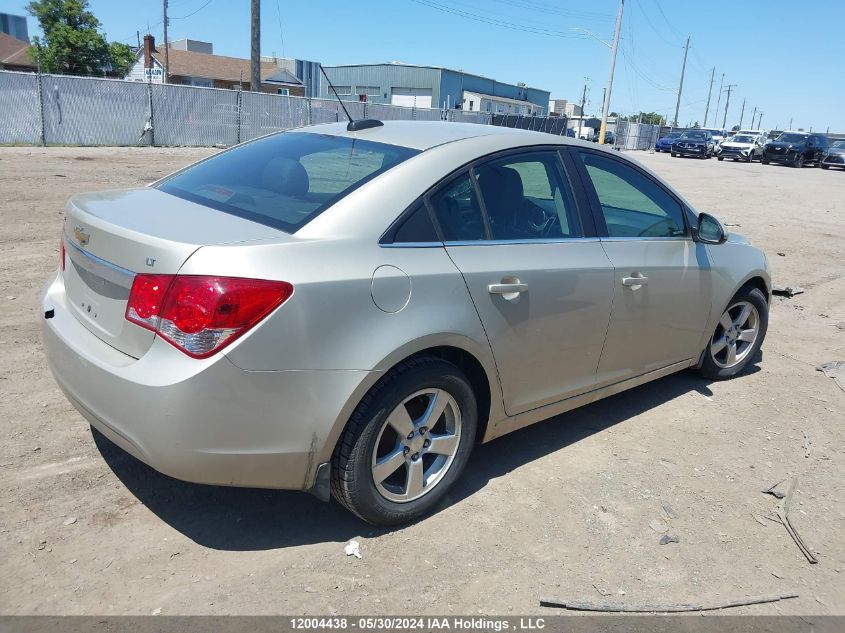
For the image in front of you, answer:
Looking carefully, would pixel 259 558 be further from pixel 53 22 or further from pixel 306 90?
pixel 306 90

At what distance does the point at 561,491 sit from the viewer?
3.55 m

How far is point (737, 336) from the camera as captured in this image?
5.23 meters

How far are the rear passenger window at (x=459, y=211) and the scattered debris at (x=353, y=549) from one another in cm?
137

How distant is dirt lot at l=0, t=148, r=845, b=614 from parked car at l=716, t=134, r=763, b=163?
41929 mm

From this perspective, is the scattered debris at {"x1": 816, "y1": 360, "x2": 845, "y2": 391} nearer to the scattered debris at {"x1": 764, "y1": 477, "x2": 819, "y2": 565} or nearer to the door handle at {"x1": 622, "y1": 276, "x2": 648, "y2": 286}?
the scattered debris at {"x1": 764, "y1": 477, "x2": 819, "y2": 565}

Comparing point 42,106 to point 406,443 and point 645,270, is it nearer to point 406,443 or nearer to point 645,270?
point 645,270

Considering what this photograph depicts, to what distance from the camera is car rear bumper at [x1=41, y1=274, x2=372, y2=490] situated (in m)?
2.48

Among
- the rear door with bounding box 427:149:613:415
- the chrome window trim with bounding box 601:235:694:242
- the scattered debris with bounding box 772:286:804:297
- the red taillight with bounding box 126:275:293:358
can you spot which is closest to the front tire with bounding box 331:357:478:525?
the rear door with bounding box 427:149:613:415

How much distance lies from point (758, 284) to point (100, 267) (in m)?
4.51

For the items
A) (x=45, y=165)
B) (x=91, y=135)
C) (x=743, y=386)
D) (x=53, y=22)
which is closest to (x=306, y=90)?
(x=53, y=22)

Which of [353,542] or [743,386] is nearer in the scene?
[353,542]

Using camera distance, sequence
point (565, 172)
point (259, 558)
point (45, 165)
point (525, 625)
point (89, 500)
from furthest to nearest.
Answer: point (45, 165), point (565, 172), point (89, 500), point (259, 558), point (525, 625)

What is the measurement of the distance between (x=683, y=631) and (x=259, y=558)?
1.68 meters

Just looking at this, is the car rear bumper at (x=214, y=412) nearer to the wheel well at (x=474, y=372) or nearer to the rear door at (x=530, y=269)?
the wheel well at (x=474, y=372)
